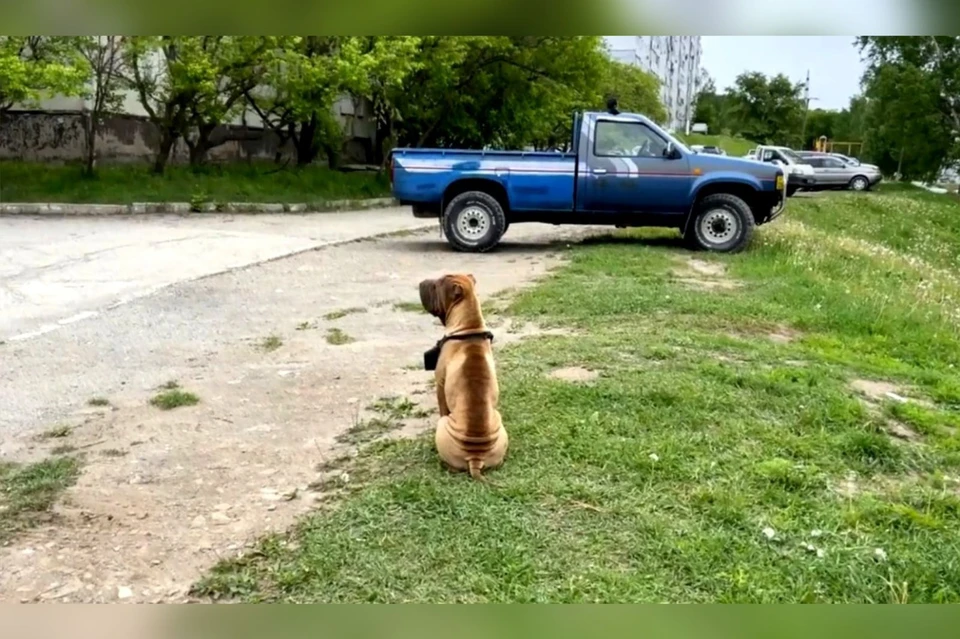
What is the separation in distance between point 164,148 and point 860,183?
14.0 feet

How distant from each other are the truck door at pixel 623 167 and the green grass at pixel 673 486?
1472mm

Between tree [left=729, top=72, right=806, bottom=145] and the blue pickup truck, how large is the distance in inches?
71.0

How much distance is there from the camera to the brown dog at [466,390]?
8.39ft

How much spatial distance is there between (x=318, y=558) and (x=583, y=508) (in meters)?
0.76

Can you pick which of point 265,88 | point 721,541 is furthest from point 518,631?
point 265,88

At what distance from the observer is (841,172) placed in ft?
17.3

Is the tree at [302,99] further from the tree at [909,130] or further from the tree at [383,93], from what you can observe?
the tree at [909,130]

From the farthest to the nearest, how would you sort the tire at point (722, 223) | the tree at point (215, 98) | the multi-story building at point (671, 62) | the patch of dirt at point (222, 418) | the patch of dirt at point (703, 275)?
the tire at point (722, 223) < the patch of dirt at point (703, 275) < the tree at point (215, 98) < the patch of dirt at point (222, 418) < the multi-story building at point (671, 62)

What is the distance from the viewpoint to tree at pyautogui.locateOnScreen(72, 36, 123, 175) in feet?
16.6

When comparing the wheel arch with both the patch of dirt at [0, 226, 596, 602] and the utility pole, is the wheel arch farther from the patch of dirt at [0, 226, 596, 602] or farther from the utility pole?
the utility pole

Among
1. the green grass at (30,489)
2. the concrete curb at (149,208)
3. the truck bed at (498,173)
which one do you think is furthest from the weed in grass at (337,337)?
the truck bed at (498,173)

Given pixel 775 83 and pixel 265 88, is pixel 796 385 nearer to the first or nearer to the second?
pixel 775 83

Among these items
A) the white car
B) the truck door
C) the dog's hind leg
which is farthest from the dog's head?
the truck door

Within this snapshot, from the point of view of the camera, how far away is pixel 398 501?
2.42m
